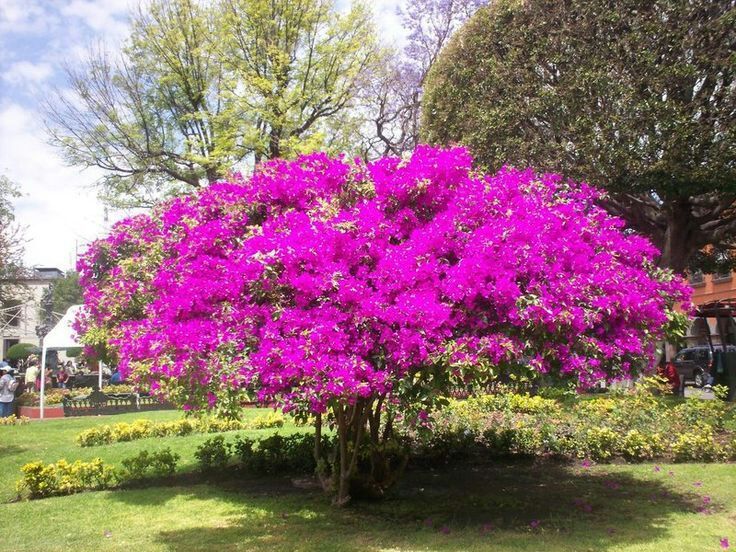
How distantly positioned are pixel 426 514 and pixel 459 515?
328 millimetres

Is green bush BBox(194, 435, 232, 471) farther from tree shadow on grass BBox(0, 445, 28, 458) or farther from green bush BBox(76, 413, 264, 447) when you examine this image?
tree shadow on grass BBox(0, 445, 28, 458)

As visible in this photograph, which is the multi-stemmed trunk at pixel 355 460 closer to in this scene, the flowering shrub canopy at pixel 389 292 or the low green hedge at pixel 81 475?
the flowering shrub canopy at pixel 389 292

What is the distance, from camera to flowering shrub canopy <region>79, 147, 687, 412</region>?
4613 mm

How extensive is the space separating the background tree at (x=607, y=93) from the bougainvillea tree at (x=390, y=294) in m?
5.60

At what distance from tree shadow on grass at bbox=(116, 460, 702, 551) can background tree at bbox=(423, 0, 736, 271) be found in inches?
222

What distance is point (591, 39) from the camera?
37.0 feet

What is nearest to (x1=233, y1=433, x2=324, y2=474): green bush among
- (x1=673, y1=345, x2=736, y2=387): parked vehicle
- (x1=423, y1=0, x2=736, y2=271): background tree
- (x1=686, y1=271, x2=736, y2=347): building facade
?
(x1=423, y1=0, x2=736, y2=271): background tree

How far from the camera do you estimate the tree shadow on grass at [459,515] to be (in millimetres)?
5344

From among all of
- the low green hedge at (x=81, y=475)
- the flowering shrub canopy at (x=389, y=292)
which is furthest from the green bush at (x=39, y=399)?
the flowering shrub canopy at (x=389, y=292)

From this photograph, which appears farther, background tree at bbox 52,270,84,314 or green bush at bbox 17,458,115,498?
background tree at bbox 52,270,84,314

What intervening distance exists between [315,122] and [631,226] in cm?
1011

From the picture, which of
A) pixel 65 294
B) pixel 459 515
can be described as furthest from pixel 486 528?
pixel 65 294

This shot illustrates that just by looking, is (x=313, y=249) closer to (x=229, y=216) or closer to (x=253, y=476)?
(x=229, y=216)

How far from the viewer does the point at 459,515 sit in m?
6.24
